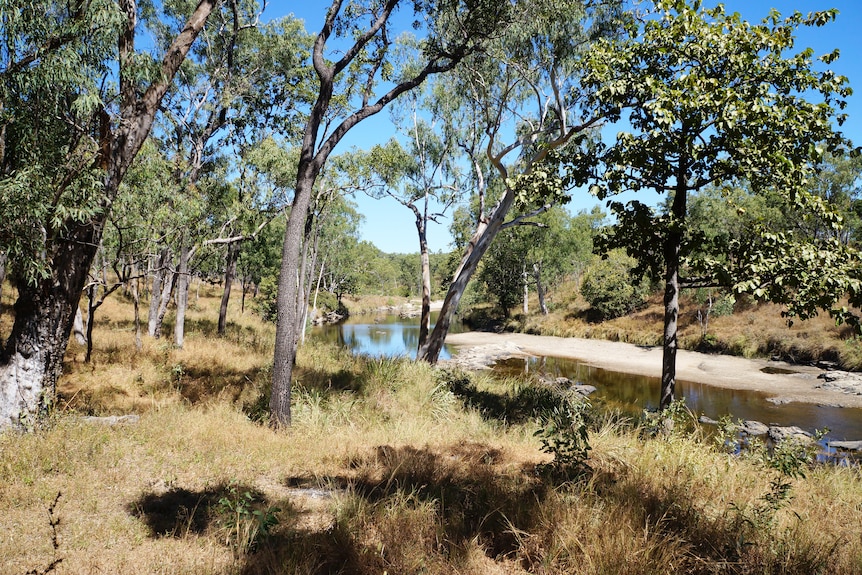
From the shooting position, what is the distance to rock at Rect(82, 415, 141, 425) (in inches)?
234

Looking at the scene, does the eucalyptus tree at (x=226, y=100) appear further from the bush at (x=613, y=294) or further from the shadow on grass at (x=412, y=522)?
the bush at (x=613, y=294)

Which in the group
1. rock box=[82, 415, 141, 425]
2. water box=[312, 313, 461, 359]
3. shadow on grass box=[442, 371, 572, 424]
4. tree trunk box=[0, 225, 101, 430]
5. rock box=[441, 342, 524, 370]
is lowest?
water box=[312, 313, 461, 359]

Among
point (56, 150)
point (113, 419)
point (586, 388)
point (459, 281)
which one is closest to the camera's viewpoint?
point (56, 150)

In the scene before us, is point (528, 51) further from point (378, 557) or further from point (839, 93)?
point (378, 557)

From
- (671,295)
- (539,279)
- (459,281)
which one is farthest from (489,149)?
(539,279)

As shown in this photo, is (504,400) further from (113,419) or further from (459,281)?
(113,419)

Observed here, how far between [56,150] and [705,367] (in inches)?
1001

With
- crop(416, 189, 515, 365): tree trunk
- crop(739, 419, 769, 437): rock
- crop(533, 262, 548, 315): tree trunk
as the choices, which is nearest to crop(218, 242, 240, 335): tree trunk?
crop(416, 189, 515, 365): tree trunk

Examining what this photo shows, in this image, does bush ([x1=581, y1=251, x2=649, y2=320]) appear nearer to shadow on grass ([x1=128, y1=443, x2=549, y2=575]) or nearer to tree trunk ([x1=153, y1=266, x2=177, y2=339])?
tree trunk ([x1=153, y1=266, x2=177, y2=339])

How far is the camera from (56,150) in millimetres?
5574

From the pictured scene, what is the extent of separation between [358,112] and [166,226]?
5.86 metres

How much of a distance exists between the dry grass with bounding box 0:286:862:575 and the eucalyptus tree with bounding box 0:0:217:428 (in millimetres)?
1178

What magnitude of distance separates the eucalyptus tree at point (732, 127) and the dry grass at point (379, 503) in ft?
8.89

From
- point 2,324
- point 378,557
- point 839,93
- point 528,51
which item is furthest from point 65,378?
point 839,93
